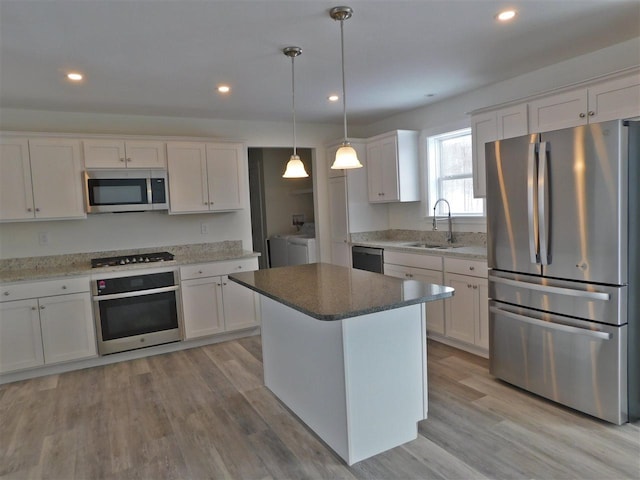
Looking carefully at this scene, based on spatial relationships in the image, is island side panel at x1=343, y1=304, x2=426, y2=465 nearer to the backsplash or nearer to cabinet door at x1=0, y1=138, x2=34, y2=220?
the backsplash

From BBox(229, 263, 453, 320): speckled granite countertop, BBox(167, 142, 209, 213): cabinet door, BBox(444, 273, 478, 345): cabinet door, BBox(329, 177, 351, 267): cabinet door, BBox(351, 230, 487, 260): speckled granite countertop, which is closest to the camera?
BBox(229, 263, 453, 320): speckled granite countertop

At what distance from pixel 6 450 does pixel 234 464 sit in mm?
1423

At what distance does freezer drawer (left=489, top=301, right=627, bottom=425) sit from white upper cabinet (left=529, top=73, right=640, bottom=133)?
1.34 metres

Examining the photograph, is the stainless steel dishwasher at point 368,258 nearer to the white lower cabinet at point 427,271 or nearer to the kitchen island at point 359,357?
the white lower cabinet at point 427,271

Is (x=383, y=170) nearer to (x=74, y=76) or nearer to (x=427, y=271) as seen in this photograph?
(x=427, y=271)

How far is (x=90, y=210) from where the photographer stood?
389 centimetres

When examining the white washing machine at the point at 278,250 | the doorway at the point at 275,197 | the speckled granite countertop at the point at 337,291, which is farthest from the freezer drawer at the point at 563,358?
the doorway at the point at 275,197

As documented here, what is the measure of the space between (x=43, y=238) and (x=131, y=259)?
836 mm

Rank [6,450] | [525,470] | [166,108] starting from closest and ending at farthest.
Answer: [525,470] → [6,450] → [166,108]

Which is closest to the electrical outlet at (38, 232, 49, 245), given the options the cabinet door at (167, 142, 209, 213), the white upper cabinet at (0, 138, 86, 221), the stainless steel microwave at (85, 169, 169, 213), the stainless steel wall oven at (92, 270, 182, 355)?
the white upper cabinet at (0, 138, 86, 221)

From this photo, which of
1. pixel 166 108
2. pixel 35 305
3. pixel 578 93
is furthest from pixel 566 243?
pixel 35 305

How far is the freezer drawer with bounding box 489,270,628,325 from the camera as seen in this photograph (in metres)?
2.36

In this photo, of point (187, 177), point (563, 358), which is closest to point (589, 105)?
point (563, 358)

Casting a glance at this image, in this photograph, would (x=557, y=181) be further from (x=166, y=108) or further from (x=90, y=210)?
(x=90, y=210)
